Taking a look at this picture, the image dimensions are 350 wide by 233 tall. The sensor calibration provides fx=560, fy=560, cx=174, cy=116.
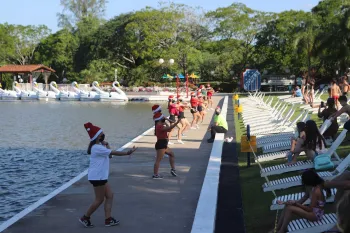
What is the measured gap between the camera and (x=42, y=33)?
297 feet

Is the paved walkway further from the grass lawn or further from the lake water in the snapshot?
the lake water

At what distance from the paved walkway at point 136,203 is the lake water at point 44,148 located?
1.36 metres

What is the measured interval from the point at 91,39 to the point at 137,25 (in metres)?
9.65

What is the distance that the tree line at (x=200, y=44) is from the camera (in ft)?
186

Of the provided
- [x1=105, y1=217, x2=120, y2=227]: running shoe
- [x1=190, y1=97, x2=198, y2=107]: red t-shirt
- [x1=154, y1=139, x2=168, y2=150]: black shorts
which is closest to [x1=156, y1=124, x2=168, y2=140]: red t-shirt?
[x1=154, y1=139, x2=168, y2=150]: black shorts

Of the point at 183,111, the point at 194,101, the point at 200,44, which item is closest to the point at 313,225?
the point at 183,111

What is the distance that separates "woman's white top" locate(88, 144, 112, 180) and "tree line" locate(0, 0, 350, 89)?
144 feet

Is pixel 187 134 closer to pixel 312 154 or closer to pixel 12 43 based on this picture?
pixel 312 154

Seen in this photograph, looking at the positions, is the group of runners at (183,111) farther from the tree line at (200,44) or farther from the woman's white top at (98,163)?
the tree line at (200,44)

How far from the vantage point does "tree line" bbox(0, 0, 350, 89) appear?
56.6 meters

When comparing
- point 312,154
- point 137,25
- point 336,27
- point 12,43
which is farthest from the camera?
point 12,43

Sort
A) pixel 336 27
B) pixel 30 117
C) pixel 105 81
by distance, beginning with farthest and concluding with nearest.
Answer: pixel 105 81 → pixel 336 27 → pixel 30 117

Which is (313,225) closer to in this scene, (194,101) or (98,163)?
(98,163)

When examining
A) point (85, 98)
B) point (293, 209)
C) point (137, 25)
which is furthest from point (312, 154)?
point (137, 25)
